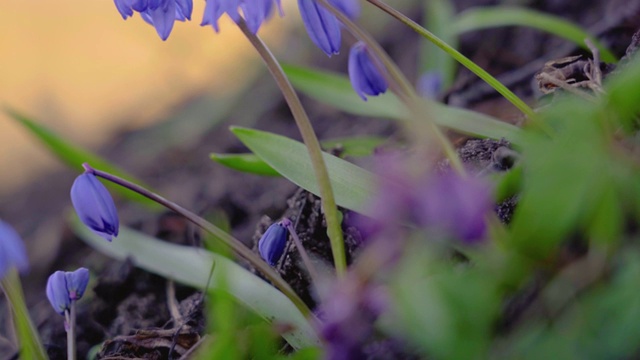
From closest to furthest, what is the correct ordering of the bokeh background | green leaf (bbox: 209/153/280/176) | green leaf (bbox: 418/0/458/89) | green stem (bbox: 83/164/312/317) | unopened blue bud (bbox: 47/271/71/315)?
green stem (bbox: 83/164/312/317) < unopened blue bud (bbox: 47/271/71/315) < green leaf (bbox: 209/153/280/176) < green leaf (bbox: 418/0/458/89) < the bokeh background

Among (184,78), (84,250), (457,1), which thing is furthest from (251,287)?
(184,78)

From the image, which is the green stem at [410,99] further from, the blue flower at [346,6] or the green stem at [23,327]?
the green stem at [23,327]

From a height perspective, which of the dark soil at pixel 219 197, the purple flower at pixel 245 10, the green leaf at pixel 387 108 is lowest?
the dark soil at pixel 219 197

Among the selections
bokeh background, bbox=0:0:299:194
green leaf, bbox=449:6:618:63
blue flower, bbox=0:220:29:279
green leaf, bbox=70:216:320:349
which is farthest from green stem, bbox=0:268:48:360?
bokeh background, bbox=0:0:299:194

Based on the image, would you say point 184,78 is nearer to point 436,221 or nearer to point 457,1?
point 457,1

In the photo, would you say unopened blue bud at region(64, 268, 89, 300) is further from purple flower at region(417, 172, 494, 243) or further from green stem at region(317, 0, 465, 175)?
purple flower at region(417, 172, 494, 243)

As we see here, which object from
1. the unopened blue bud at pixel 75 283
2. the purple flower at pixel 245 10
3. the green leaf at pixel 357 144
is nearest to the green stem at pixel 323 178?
the purple flower at pixel 245 10
